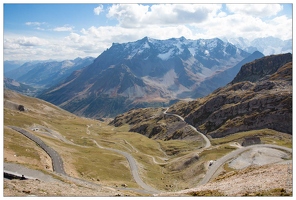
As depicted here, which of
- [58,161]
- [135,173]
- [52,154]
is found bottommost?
[135,173]

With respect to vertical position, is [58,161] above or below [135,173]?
above

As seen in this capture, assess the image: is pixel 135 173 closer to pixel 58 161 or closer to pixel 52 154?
pixel 58 161

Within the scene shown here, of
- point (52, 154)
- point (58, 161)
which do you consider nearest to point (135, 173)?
point (58, 161)

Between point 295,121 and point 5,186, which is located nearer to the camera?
point 295,121

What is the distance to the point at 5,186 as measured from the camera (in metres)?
41.6

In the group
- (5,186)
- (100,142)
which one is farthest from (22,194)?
(100,142)

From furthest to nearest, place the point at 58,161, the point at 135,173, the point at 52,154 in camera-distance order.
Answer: the point at 135,173 < the point at 52,154 < the point at 58,161

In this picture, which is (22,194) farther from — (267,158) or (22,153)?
(267,158)

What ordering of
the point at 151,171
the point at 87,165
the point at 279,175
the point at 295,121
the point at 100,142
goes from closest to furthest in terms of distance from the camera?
the point at 295,121
the point at 279,175
the point at 87,165
the point at 151,171
the point at 100,142

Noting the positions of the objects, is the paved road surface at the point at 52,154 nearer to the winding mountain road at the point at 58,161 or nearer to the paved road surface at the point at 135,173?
the winding mountain road at the point at 58,161

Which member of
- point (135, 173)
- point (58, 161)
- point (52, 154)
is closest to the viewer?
point (58, 161)

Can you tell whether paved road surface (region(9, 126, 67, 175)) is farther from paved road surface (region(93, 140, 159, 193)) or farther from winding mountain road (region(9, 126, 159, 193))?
paved road surface (region(93, 140, 159, 193))

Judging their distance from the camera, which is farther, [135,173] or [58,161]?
[135,173]

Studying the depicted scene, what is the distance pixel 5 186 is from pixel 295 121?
40.4 m
